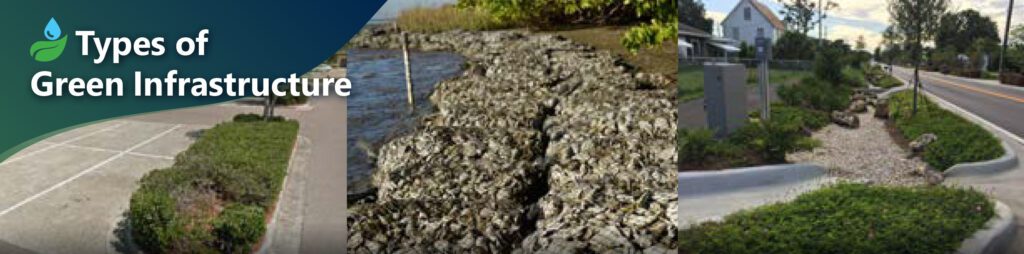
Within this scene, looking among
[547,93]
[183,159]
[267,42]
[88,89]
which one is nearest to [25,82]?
[88,89]

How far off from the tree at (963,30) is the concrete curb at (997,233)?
787 millimetres

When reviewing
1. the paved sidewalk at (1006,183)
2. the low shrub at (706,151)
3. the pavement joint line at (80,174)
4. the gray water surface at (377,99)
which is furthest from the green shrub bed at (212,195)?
the paved sidewalk at (1006,183)

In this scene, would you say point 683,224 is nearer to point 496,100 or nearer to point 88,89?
point 496,100

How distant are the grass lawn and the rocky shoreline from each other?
0.72 metres

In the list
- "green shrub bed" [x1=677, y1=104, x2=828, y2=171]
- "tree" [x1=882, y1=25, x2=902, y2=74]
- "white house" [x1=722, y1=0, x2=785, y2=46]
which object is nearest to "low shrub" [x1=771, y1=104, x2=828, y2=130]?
"green shrub bed" [x1=677, y1=104, x2=828, y2=171]

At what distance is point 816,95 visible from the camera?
4.11m

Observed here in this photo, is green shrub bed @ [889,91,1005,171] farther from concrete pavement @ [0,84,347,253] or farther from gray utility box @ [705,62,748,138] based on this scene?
concrete pavement @ [0,84,347,253]

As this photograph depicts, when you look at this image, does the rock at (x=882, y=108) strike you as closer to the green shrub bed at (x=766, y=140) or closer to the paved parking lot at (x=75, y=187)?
the green shrub bed at (x=766, y=140)

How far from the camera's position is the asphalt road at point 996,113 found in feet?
13.0

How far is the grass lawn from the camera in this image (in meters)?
4.07

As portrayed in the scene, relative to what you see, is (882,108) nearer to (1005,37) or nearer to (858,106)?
(858,106)

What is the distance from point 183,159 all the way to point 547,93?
7.03 ft

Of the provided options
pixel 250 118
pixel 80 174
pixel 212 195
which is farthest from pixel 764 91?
pixel 80 174

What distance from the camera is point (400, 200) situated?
4.88 meters
